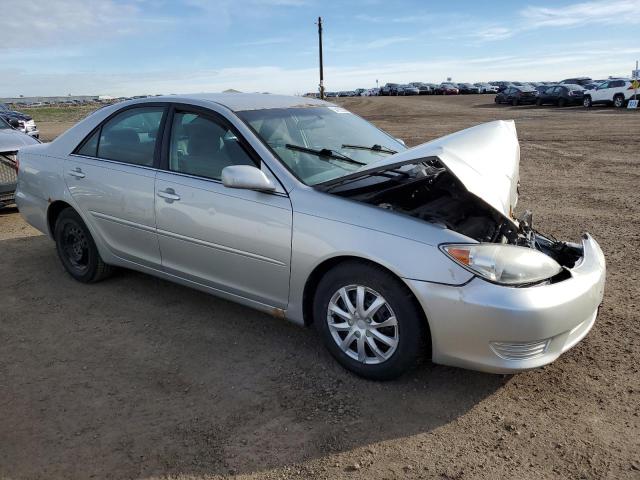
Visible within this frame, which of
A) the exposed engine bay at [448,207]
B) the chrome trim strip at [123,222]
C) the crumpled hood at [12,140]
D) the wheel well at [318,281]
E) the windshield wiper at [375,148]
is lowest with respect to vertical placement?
the wheel well at [318,281]

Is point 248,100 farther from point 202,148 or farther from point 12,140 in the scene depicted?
point 12,140

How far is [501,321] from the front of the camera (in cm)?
273

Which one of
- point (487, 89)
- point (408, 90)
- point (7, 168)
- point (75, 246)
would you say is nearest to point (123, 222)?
point (75, 246)

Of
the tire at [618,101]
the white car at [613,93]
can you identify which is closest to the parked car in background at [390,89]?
the white car at [613,93]

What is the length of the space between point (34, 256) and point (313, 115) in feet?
11.6

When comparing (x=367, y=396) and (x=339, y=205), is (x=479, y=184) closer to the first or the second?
(x=339, y=205)

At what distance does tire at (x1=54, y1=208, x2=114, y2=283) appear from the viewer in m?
4.75

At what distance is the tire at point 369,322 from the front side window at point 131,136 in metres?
1.84

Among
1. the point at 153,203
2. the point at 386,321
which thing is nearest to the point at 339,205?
the point at 386,321

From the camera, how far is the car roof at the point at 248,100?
13.1ft

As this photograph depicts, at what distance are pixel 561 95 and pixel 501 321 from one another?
34.8 metres

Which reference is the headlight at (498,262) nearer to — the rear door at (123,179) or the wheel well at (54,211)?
the rear door at (123,179)

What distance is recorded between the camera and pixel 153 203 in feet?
13.1

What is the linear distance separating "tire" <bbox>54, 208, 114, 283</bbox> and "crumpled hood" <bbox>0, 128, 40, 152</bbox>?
319 cm
